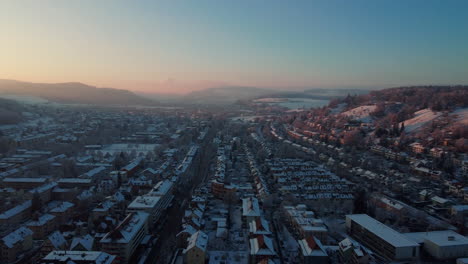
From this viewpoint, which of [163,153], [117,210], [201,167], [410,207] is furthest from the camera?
[163,153]

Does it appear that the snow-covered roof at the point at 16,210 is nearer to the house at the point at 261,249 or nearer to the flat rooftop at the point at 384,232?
the house at the point at 261,249

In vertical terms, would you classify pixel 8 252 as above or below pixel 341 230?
above

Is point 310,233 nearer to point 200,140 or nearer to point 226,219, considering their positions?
point 226,219

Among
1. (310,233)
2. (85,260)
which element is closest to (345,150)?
(310,233)

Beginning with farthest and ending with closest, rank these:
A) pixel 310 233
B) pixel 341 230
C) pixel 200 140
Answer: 1. pixel 200 140
2. pixel 341 230
3. pixel 310 233

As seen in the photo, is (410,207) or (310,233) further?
(410,207)

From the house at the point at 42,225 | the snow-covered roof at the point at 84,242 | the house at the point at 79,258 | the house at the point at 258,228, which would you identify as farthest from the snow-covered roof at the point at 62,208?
the house at the point at 258,228

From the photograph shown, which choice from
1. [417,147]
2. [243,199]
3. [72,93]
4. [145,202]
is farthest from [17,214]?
[72,93]

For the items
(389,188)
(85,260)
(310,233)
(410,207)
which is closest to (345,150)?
(389,188)

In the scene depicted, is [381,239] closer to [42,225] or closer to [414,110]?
[42,225]
